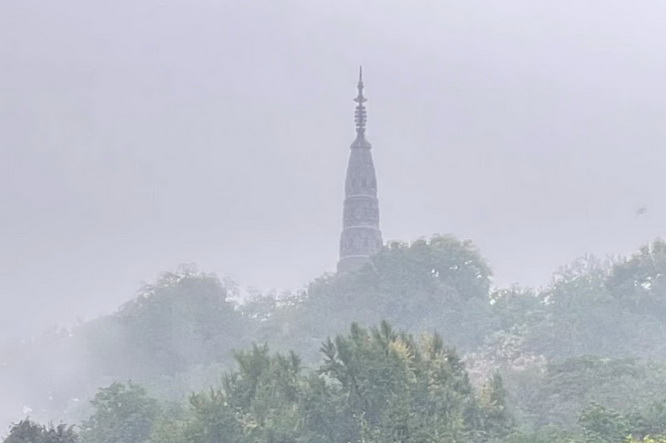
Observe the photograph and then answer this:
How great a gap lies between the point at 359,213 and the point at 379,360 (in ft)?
245

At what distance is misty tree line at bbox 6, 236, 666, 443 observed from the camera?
78.0 meters

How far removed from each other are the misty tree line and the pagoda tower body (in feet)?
21.2

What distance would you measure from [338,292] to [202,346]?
897cm

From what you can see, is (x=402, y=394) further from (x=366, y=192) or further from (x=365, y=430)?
(x=366, y=192)

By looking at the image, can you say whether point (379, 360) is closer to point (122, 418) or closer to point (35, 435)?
point (35, 435)

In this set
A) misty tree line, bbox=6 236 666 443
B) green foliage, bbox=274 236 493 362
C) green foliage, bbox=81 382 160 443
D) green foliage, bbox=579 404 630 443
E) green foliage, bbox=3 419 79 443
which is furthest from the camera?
green foliage, bbox=274 236 493 362

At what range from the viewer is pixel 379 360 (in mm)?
78188

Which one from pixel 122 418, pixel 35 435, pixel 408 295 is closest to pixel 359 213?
pixel 408 295

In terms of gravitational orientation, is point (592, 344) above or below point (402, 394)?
above

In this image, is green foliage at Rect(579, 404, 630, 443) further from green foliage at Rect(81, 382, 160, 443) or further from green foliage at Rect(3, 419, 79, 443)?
green foliage at Rect(81, 382, 160, 443)

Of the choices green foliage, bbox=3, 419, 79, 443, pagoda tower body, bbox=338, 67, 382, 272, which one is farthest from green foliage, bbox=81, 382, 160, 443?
pagoda tower body, bbox=338, 67, 382, 272

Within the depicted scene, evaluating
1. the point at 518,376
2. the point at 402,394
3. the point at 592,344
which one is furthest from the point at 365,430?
the point at 592,344

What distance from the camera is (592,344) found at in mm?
125438

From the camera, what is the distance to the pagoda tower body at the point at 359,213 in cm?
15238
